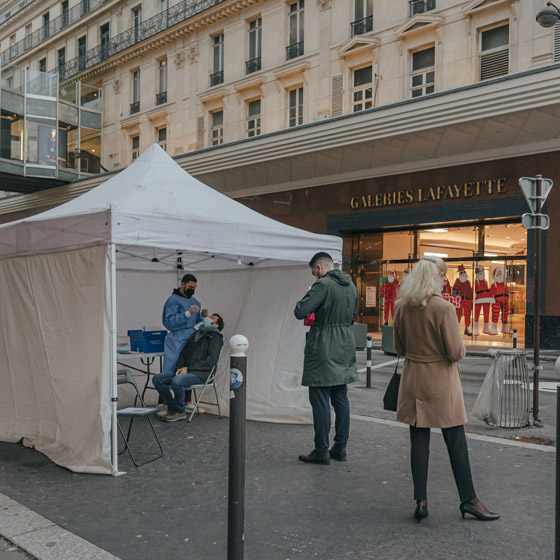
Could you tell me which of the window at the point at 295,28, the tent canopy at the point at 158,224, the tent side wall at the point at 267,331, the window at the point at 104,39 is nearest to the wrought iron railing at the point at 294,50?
the window at the point at 295,28

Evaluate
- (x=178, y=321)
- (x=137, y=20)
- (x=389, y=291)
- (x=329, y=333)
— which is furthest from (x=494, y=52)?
(x=137, y=20)

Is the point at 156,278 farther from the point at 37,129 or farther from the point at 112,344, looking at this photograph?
the point at 37,129

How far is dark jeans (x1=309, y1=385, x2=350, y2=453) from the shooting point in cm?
561

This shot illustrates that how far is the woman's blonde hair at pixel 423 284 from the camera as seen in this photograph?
4.17m

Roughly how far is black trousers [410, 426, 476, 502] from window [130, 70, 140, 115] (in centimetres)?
2837

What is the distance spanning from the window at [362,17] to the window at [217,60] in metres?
6.67

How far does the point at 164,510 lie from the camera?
4449 mm

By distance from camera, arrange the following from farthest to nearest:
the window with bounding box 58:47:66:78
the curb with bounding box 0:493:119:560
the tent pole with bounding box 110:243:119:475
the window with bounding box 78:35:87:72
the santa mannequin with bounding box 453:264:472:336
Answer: the window with bounding box 58:47:66:78, the window with bounding box 78:35:87:72, the santa mannequin with bounding box 453:264:472:336, the tent pole with bounding box 110:243:119:475, the curb with bounding box 0:493:119:560

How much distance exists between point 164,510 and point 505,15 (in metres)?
17.9

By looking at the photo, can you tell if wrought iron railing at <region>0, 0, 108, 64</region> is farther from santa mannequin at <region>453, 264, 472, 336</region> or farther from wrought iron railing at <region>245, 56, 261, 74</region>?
santa mannequin at <region>453, 264, 472, 336</region>

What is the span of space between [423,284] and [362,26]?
63.1 ft

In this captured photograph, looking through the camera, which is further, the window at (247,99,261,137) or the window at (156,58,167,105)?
the window at (156,58,167,105)

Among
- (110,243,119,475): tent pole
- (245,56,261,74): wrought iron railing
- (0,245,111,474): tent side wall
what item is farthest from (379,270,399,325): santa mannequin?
(110,243,119,475): tent pole

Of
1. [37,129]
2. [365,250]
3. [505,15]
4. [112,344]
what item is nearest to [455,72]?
[505,15]
